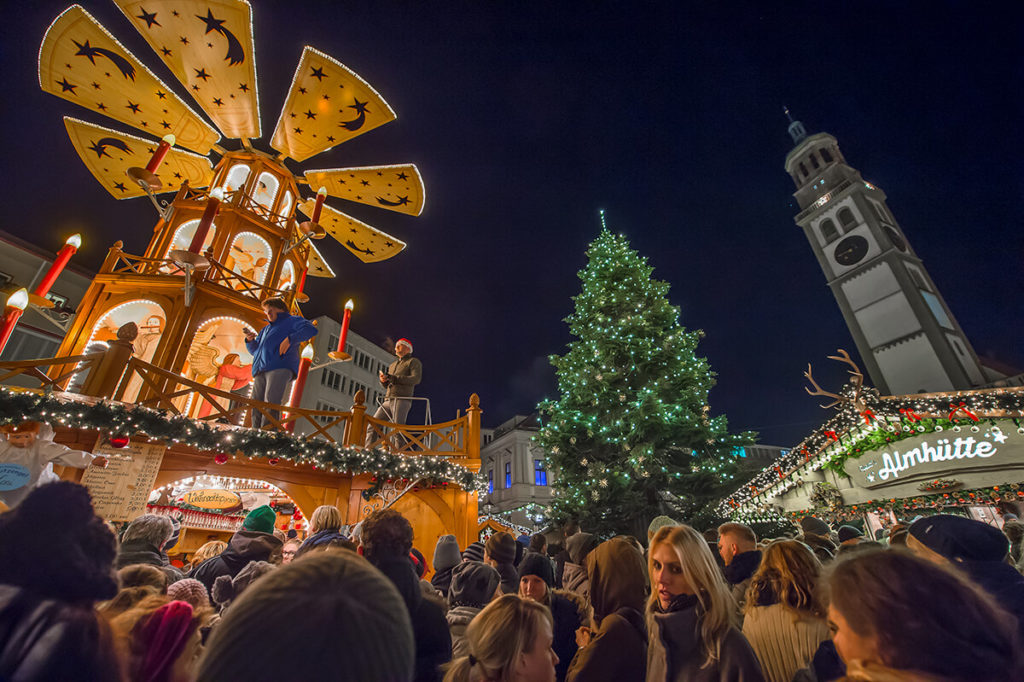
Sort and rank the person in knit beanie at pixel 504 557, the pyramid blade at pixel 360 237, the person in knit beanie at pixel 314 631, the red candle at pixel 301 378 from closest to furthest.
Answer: the person in knit beanie at pixel 314 631 → the person in knit beanie at pixel 504 557 → the red candle at pixel 301 378 → the pyramid blade at pixel 360 237

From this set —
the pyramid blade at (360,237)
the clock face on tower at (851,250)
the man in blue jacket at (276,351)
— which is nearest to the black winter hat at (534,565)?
the man in blue jacket at (276,351)

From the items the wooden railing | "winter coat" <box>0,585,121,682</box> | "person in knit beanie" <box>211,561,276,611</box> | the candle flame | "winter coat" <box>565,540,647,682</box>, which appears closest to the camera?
"winter coat" <box>0,585,121,682</box>

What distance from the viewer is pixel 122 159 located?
1216 cm

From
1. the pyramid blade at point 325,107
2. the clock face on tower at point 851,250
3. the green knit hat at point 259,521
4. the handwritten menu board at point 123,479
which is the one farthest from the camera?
the clock face on tower at point 851,250

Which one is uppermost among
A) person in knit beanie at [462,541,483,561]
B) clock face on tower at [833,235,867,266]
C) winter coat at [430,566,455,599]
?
clock face on tower at [833,235,867,266]

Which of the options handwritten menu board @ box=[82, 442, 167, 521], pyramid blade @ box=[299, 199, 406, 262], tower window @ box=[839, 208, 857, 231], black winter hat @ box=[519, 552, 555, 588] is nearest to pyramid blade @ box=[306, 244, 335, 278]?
pyramid blade @ box=[299, 199, 406, 262]

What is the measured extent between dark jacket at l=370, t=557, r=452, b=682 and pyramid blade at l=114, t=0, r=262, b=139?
1244 cm

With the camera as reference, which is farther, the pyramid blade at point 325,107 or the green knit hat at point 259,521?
the pyramid blade at point 325,107

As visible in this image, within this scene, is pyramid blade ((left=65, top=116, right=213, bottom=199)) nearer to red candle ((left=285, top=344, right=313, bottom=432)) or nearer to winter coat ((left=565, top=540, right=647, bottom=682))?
red candle ((left=285, top=344, right=313, bottom=432))

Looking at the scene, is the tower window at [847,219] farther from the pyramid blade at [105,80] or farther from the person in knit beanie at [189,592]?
the person in knit beanie at [189,592]

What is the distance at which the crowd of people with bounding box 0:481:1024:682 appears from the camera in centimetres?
87

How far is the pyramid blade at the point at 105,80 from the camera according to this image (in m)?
9.31

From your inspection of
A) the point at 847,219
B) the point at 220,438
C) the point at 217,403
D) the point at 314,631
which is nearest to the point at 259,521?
the point at 220,438

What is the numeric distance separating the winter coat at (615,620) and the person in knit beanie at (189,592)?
2.19 meters
